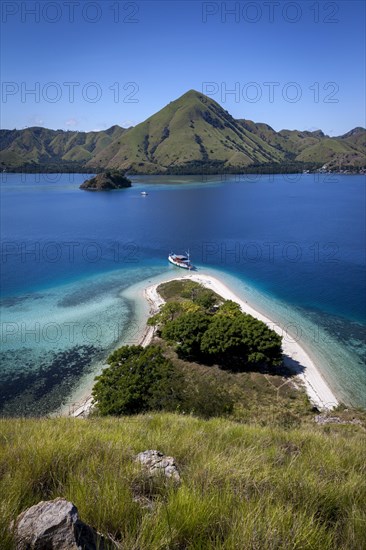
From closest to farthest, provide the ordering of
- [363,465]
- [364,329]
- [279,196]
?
[363,465], [364,329], [279,196]

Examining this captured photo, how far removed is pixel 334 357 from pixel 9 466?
3641 centimetres

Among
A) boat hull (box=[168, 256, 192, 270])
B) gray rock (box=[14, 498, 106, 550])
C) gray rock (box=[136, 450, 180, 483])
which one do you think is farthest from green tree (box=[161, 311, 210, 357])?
boat hull (box=[168, 256, 192, 270])

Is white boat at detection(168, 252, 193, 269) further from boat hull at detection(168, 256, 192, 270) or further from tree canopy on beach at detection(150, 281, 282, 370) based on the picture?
tree canopy on beach at detection(150, 281, 282, 370)

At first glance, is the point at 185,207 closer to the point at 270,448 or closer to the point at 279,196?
the point at 279,196

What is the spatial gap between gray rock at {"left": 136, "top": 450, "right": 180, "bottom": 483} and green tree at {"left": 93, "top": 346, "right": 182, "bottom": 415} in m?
15.4

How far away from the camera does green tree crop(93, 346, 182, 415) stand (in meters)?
21.9

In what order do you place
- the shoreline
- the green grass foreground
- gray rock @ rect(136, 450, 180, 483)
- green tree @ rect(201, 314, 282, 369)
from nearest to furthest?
the green grass foreground, gray rock @ rect(136, 450, 180, 483), the shoreline, green tree @ rect(201, 314, 282, 369)

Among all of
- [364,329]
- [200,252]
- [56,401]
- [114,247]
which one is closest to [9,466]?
[56,401]

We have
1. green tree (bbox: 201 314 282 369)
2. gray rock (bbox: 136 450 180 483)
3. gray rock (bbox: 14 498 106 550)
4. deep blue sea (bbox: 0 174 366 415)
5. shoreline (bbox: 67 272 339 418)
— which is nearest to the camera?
gray rock (bbox: 14 498 106 550)

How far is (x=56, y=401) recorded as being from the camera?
29.2 m

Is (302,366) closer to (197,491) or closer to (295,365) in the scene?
(295,365)

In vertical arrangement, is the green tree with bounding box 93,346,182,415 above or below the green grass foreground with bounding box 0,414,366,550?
below

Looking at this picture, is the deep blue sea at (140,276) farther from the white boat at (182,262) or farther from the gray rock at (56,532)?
the gray rock at (56,532)

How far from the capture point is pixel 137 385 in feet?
77.7
